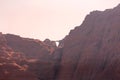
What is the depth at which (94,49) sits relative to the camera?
Result: 66875 mm

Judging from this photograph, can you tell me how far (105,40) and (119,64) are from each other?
11.4m

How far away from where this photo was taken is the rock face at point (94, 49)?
60375mm

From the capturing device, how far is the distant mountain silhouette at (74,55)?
205ft

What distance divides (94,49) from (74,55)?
23.1ft

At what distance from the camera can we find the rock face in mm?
60375

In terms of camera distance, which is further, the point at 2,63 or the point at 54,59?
the point at 54,59

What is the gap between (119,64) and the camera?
55938mm

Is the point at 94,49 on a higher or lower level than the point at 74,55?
higher

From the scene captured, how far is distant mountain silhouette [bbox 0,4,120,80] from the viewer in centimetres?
6238

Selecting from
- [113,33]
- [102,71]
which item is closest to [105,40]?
[113,33]

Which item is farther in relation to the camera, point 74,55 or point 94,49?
point 74,55

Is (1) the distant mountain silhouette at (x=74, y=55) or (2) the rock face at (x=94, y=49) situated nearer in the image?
(2) the rock face at (x=94, y=49)

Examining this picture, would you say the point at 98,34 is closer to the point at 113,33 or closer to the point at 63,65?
the point at 113,33

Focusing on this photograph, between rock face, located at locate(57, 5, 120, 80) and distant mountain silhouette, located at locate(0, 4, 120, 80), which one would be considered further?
distant mountain silhouette, located at locate(0, 4, 120, 80)
